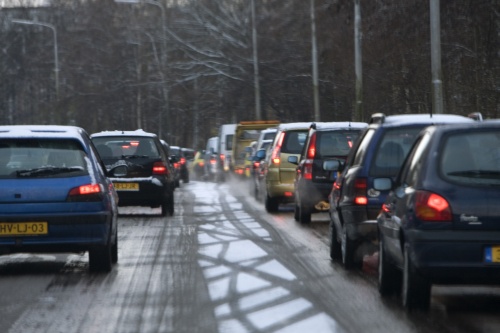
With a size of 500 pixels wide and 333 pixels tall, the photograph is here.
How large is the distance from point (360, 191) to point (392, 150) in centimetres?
51

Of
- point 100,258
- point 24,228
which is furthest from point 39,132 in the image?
point 100,258

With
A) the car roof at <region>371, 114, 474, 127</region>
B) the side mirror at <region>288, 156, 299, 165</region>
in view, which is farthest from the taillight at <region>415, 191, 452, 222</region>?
the side mirror at <region>288, 156, 299, 165</region>

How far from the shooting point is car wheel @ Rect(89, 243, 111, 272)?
1332cm

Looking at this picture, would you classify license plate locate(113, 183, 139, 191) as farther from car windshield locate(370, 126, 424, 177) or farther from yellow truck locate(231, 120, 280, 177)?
yellow truck locate(231, 120, 280, 177)

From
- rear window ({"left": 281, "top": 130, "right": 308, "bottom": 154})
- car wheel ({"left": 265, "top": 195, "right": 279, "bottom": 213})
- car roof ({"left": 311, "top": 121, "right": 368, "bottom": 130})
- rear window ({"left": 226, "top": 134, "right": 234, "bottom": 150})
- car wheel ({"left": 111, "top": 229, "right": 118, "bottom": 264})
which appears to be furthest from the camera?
rear window ({"left": 226, "top": 134, "right": 234, "bottom": 150})

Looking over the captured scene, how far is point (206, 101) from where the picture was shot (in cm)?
7019

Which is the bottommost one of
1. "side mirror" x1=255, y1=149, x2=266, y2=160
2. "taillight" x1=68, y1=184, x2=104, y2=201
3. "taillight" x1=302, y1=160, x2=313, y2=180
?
"taillight" x1=68, y1=184, x2=104, y2=201

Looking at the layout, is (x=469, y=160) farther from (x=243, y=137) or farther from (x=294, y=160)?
(x=243, y=137)

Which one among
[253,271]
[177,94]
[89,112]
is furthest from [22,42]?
[253,271]

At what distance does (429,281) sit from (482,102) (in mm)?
22359

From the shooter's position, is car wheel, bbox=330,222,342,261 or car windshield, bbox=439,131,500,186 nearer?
car windshield, bbox=439,131,500,186

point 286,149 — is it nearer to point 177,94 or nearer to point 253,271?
point 253,271

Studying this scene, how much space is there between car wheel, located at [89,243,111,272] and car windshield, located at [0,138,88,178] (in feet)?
2.44

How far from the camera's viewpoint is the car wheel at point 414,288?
989cm
